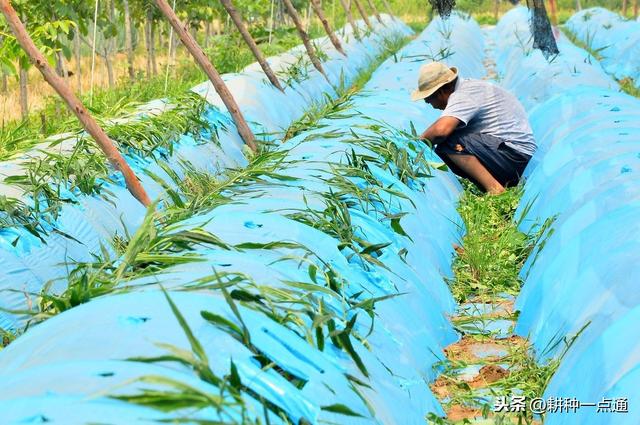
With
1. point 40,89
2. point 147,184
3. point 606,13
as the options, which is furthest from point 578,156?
point 606,13

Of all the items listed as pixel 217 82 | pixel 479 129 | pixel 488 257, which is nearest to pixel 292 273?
pixel 488 257

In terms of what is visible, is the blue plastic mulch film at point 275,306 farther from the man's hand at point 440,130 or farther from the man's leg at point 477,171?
the man's leg at point 477,171

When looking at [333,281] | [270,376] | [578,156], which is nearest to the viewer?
[270,376]

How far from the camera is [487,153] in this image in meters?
6.12

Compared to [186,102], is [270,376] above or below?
above

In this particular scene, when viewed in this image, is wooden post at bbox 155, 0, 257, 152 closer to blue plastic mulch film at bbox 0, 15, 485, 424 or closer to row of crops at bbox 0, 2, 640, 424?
row of crops at bbox 0, 2, 640, 424

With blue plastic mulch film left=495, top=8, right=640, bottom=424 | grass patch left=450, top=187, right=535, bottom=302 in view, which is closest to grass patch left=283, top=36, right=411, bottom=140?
grass patch left=450, top=187, right=535, bottom=302

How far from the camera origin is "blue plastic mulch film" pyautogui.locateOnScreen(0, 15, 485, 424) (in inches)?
79.9

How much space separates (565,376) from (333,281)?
77 centimetres

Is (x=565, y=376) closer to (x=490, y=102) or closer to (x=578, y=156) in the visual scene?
(x=578, y=156)

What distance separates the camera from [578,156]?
5152 millimetres

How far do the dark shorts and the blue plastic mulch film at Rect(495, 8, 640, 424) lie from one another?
4.2 inches

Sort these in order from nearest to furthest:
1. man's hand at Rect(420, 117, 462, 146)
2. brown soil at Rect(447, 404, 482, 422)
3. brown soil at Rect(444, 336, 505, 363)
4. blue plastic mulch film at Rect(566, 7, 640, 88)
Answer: brown soil at Rect(447, 404, 482, 422), brown soil at Rect(444, 336, 505, 363), man's hand at Rect(420, 117, 462, 146), blue plastic mulch film at Rect(566, 7, 640, 88)

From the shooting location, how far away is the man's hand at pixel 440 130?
591 centimetres
